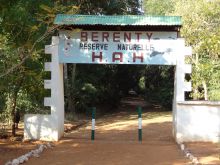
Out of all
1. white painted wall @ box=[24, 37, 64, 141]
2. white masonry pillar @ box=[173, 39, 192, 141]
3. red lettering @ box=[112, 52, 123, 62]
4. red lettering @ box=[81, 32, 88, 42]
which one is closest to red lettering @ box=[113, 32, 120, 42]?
red lettering @ box=[112, 52, 123, 62]

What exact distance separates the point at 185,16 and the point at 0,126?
10.5 metres

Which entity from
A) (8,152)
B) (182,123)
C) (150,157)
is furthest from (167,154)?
(8,152)

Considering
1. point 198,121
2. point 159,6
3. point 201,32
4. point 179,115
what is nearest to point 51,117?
point 179,115

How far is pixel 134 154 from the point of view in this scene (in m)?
10.7

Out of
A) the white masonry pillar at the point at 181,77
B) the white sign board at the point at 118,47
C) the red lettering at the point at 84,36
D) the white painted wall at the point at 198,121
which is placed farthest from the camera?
the red lettering at the point at 84,36

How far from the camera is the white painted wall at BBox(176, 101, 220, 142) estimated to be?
1279 cm

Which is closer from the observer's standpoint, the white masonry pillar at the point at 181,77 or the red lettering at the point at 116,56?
the white masonry pillar at the point at 181,77

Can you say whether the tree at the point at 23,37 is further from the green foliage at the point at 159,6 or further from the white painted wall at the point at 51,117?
the green foliage at the point at 159,6

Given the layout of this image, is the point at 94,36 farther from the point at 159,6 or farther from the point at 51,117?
the point at 159,6

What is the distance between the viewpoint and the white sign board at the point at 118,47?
1346 cm

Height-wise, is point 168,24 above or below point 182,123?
above

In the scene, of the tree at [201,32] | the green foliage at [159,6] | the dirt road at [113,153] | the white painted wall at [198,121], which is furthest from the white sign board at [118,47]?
the green foliage at [159,6]

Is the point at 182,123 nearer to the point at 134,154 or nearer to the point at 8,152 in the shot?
the point at 134,154

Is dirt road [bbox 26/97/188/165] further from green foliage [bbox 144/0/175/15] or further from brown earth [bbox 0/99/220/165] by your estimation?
green foliage [bbox 144/0/175/15]
